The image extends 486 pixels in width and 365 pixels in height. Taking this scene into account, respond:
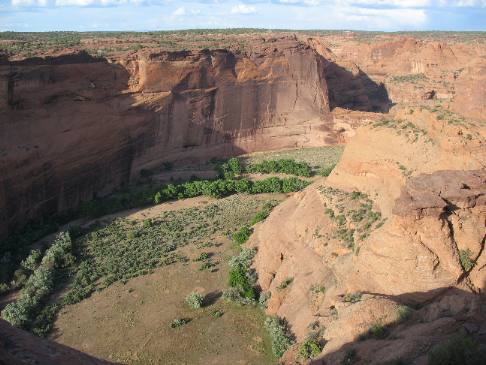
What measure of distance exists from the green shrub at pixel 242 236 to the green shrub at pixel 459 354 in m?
14.5

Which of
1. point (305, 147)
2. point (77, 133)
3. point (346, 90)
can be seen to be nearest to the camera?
point (77, 133)

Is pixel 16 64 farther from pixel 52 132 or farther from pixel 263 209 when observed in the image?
→ pixel 263 209

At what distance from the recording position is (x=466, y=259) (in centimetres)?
1424

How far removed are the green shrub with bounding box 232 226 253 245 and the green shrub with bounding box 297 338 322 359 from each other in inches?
376

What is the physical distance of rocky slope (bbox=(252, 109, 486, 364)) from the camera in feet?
41.5

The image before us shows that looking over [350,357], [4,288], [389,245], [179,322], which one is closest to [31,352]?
[350,357]

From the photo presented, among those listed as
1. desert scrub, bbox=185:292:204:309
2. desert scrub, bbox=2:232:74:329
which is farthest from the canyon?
desert scrub, bbox=2:232:74:329

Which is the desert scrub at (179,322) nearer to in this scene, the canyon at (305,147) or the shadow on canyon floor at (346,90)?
the canyon at (305,147)

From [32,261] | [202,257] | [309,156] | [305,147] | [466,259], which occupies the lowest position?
[32,261]

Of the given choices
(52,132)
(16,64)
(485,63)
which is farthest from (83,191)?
(485,63)

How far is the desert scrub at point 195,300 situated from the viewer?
19219mm

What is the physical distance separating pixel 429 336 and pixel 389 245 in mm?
4269

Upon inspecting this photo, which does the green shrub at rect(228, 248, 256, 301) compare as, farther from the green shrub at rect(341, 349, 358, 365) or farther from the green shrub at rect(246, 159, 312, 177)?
the green shrub at rect(246, 159, 312, 177)

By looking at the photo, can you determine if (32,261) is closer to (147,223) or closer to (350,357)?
(147,223)
